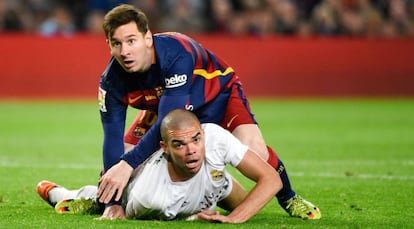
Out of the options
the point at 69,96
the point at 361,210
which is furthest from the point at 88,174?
the point at 69,96

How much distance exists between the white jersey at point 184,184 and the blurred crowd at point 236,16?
13997 millimetres

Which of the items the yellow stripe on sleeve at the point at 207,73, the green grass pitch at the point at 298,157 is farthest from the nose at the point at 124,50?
the green grass pitch at the point at 298,157

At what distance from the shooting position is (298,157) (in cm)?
1173

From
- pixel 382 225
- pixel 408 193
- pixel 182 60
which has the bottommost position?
pixel 408 193

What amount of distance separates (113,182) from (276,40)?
14.9 metres

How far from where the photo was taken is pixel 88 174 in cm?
1010

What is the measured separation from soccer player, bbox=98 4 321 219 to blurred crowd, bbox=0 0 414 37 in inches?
521

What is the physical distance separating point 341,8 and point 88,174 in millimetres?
12823

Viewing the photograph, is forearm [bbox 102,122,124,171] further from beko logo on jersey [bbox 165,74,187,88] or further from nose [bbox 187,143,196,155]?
nose [bbox 187,143,196,155]

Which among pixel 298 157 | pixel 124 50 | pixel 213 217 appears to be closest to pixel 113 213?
pixel 213 217

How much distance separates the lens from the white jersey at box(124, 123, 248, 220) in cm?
678

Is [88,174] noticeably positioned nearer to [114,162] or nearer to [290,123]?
[114,162]

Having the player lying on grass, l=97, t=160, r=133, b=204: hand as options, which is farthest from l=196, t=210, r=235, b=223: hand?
l=97, t=160, r=133, b=204: hand

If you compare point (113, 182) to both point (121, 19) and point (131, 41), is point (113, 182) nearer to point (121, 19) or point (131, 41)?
point (131, 41)
